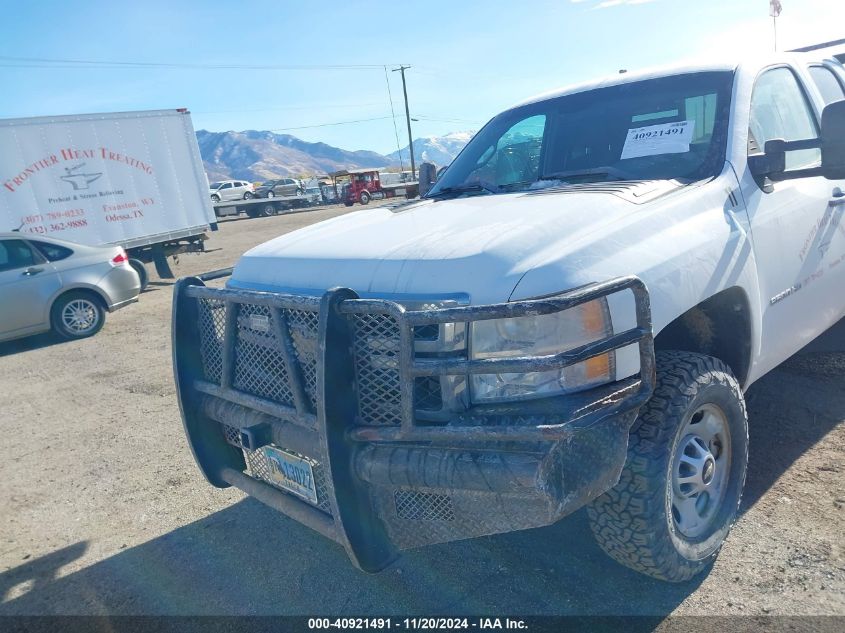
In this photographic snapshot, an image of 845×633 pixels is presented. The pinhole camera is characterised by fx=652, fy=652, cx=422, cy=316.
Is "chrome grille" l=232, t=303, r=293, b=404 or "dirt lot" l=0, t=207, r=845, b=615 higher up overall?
"chrome grille" l=232, t=303, r=293, b=404

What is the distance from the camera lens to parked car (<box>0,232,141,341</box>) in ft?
28.2

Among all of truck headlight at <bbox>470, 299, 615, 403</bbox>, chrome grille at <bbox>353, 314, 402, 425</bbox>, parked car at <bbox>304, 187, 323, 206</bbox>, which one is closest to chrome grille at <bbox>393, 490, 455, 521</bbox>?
chrome grille at <bbox>353, 314, 402, 425</bbox>

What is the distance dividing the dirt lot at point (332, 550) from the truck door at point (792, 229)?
0.66m

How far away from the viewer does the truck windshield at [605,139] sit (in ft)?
10.7

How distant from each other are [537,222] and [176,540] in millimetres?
2585

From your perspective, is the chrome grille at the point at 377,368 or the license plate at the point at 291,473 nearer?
the chrome grille at the point at 377,368

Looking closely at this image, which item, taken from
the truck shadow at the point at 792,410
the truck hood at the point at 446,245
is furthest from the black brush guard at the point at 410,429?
the truck shadow at the point at 792,410

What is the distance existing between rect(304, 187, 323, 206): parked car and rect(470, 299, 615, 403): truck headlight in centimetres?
4018

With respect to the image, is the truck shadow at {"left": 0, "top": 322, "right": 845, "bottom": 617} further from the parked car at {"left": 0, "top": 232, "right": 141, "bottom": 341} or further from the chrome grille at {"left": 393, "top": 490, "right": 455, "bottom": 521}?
the parked car at {"left": 0, "top": 232, "right": 141, "bottom": 341}

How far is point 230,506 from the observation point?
152 inches

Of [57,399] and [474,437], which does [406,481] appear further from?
[57,399]

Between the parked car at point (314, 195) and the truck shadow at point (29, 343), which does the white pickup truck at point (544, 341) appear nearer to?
the truck shadow at point (29, 343)

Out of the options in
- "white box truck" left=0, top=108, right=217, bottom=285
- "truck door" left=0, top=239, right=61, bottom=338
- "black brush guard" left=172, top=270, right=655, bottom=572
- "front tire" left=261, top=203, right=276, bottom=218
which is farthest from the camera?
"front tire" left=261, top=203, right=276, bottom=218

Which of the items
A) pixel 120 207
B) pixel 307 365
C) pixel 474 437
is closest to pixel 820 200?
pixel 474 437
